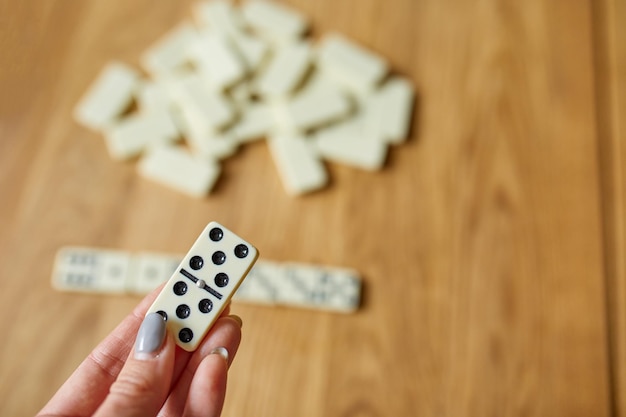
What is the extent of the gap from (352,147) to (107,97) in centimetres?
40

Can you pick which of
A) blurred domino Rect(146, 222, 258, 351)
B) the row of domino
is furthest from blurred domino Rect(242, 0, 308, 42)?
blurred domino Rect(146, 222, 258, 351)

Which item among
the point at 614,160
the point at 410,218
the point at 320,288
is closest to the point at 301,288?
the point at 320,288

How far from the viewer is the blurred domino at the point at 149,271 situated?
0.84m

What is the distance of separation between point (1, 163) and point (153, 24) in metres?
0.34

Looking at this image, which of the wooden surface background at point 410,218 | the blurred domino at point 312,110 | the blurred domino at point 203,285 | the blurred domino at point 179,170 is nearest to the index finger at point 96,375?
the blurred domino at point 203,285

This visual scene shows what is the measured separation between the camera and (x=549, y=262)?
88cm

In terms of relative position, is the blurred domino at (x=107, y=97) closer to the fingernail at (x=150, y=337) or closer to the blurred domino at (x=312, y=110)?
the blurred domino at (x=312, y=110)

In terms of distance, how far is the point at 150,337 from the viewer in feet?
1.63

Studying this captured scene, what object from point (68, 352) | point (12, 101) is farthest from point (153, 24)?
point (68, 352)

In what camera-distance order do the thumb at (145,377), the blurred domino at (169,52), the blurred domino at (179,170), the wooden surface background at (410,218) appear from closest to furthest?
1. the thumb at (145,377)
2. the wooden surface background at (410,218)
3. the blurred domino at (179,170)
4. the blurred domino at (169,52)

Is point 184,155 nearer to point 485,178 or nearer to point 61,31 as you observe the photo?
point 61,31

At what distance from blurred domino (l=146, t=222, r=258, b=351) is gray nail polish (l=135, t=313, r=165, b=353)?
0.09 ft

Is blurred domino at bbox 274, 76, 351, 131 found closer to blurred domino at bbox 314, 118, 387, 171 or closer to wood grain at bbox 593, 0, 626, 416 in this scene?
blurred domino at bbox 314, 118, 387, 171

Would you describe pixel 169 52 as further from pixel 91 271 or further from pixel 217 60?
pixel 91 271
